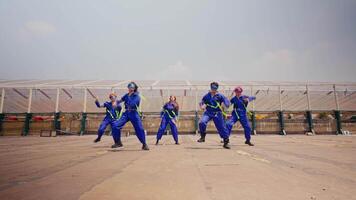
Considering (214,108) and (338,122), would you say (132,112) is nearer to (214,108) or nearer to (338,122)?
(214,108)

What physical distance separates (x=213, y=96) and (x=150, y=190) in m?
4.05

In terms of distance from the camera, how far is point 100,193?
1471mm

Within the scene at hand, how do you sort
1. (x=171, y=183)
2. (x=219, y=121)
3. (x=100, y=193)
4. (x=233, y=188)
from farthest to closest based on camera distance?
(x=219, y=121)
(x=171, y=183)
(x=233, y=188)
(x=100, y=193)

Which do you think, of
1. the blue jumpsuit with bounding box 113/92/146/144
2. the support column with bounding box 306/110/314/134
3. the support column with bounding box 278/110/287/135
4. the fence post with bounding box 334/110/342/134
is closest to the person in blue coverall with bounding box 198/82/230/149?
the blue jumpsuit with bounding box 113/92/146/144

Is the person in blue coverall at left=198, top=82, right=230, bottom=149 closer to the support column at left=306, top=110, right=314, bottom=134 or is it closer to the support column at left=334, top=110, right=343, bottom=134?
the support column at left=306, top=110, right=314, bottom=134

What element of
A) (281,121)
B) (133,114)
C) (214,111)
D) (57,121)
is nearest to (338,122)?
(281,121)

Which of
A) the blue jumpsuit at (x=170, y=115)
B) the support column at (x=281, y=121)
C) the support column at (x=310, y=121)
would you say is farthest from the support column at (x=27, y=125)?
the support column at (x=310, y=121)

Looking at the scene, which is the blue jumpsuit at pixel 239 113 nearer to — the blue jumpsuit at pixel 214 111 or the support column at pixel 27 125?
the blue jumpsuit at pixel 214 111

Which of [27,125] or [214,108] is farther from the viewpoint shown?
[27,125]

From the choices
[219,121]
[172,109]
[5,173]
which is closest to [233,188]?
[5,173]

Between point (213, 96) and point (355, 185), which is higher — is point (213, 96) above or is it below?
above

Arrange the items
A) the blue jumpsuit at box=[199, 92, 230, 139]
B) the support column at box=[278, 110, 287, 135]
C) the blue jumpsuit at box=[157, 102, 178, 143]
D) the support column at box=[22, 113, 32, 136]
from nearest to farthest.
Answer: the blue jumpsuit at box=[199, 92, 230, 139] → the blue jumpsuit at box=[157, 102, 178, 143] → the support column at box=[278, 110, 287, 135] → the support column at box=[22, 113, 32, 136]

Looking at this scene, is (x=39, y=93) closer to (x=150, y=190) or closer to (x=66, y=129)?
(x=66, y=129)

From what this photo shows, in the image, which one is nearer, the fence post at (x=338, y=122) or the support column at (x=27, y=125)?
the fence post at (x=338, y=122)
